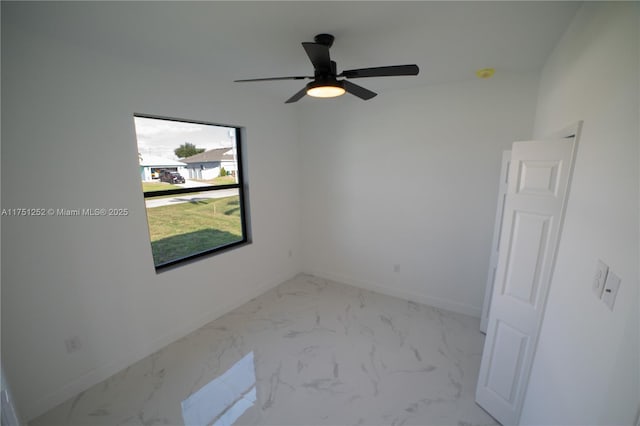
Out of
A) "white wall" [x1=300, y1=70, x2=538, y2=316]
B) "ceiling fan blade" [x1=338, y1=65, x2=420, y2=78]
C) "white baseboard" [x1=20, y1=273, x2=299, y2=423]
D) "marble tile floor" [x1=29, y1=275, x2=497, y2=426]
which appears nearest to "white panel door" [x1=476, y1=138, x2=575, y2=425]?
"marble tile floor" [x1=29, y1=275, x2=497, y2=426]

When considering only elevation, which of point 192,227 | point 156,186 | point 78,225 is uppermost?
point 156,186

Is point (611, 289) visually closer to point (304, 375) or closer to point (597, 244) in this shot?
point (597, 244)

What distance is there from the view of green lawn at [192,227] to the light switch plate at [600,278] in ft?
9.69

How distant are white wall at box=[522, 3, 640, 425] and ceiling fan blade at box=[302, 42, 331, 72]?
48.9 inches

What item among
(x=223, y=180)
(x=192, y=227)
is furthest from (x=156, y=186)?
(x=223, y=180)

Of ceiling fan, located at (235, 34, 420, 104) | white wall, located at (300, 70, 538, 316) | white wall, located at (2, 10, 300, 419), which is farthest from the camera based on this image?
white wall, located at (300, 70, 538, 316)

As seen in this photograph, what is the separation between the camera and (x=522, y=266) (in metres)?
1.59

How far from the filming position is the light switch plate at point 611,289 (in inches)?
34.2

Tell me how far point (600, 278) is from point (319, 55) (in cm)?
168

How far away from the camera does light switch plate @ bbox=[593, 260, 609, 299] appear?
0.95m

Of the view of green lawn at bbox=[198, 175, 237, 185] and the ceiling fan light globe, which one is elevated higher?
the ceiling fan light globe

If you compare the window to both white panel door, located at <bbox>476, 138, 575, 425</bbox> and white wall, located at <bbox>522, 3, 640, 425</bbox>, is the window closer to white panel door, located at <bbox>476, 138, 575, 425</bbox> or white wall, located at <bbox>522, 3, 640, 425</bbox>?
white panel door, located at <bbox>476, 138, 575, 425</bbox>

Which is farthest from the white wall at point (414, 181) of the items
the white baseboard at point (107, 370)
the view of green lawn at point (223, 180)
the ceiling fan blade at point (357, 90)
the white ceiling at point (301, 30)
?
the white baseboard at point (107, 370)

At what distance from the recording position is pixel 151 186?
2.40m
